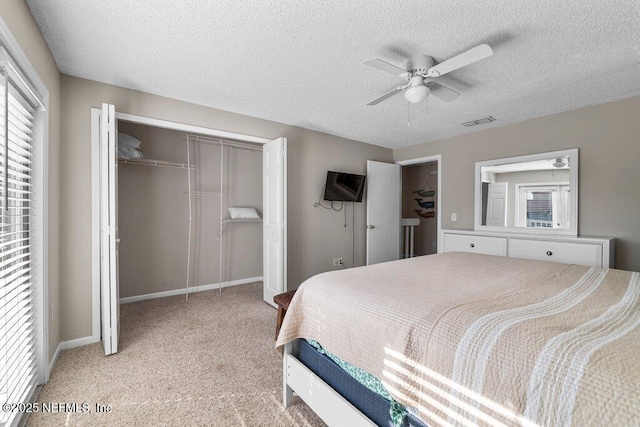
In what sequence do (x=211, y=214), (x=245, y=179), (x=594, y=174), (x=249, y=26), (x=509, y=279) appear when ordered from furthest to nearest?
(x=245, y=179) < (x=211, y=214) < (x=594, y=174) < (x=249, y=26) < (x=509, y=279)

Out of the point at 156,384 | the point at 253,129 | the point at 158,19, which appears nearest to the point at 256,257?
the point at 253,129

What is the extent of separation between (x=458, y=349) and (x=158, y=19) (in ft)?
7.60

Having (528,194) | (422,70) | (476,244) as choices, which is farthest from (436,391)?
(528,194)

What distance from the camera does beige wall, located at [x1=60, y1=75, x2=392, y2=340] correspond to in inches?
94.5

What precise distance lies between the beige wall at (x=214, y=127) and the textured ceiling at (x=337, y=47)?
167mm

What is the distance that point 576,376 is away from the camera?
73cm

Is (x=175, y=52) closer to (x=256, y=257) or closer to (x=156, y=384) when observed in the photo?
(x=156, y=384)

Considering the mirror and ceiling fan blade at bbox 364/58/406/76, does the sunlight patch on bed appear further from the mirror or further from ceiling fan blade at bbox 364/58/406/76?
the mirror

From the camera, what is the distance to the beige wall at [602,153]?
2.76 m

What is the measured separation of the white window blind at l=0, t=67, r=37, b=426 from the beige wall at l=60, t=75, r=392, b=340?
0.63m

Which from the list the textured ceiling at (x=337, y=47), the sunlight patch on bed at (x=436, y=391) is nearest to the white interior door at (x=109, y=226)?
the textured ceiling at (x=337, y=47)

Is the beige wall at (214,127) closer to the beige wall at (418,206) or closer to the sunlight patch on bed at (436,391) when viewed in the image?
the beige wall at (418,206)

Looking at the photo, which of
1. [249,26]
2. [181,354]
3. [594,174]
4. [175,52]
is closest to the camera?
[249,26]

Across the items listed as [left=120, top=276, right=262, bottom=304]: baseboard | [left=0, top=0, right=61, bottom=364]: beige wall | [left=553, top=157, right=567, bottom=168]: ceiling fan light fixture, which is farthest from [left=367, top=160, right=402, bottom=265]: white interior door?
[left=0, top=0, right=61, bottom=364]: beige wall
